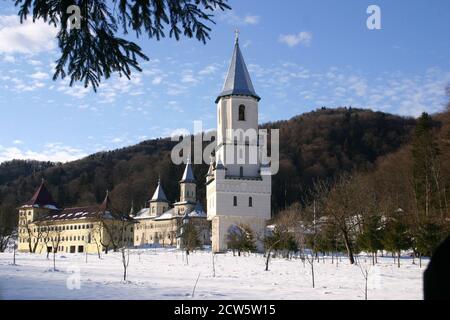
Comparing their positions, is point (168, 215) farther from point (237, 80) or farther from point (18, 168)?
point (18, 168)

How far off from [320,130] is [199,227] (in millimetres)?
52401

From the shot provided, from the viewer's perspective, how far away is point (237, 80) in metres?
60.5

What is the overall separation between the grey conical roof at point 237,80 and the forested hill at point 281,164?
38.5m

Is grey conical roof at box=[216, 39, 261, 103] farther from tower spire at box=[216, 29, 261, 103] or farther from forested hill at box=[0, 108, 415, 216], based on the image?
forested hill at box=[0, 108, 415, 216]

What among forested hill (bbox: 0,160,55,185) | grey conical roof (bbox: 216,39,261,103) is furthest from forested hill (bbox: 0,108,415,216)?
grey conical roof (bbox: 216,39,261,103)

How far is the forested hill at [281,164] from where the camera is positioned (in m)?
104

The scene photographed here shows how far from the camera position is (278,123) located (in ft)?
426

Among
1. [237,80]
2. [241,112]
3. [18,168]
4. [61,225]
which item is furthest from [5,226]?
[18,168]

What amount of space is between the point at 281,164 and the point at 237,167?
1931 inches

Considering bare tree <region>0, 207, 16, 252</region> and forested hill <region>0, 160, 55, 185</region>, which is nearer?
bare tree <region>0, 207, 16, 252</region>

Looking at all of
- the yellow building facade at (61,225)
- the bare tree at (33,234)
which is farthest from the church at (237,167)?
the yellow building facade at (61,225)

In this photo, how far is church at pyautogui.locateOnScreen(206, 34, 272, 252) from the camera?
56250 millimetres

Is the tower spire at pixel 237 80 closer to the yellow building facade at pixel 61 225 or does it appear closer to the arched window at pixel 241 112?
the arched window at pixel 241 112

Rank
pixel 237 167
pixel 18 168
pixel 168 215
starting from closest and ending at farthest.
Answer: pixel 237 167 → pixel 168 215 → pixel 18 168
